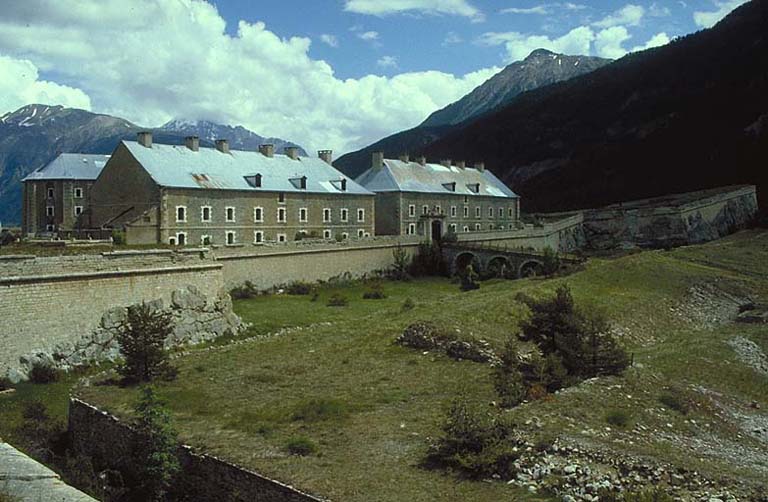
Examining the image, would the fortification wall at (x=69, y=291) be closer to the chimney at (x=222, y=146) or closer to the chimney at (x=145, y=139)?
the chimney at (x=145, y=139)

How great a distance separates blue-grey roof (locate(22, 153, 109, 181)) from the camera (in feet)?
185

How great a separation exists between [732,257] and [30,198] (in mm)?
52312

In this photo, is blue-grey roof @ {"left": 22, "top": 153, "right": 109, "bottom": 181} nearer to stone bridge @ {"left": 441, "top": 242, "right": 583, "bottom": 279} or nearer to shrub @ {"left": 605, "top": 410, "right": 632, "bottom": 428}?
stone bridge @ {"left": 441, "top": 242, "right": 583, "bottom": 279}

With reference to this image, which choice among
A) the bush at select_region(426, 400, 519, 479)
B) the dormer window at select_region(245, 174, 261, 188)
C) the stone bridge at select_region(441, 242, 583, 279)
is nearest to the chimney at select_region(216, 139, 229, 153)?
the dormer window at select_region(245, 174, 261, 188)

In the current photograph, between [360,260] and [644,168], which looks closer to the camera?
[360,260]

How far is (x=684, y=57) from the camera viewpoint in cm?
14662

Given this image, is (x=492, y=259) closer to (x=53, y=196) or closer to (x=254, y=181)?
(x=254, y=181)

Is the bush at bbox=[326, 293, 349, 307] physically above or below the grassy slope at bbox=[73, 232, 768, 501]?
above

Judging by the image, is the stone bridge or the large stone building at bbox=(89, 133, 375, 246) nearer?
the large stone building at bbox=(89, 133, 375, 246)

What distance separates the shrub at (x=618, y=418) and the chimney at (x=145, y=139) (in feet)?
126

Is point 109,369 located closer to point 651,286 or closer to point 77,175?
point 651,286

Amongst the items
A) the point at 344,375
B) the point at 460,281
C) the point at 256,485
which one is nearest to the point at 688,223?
the point at 460,281

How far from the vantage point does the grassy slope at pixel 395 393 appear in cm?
1327

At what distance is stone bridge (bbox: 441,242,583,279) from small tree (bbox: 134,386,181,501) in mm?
39593
